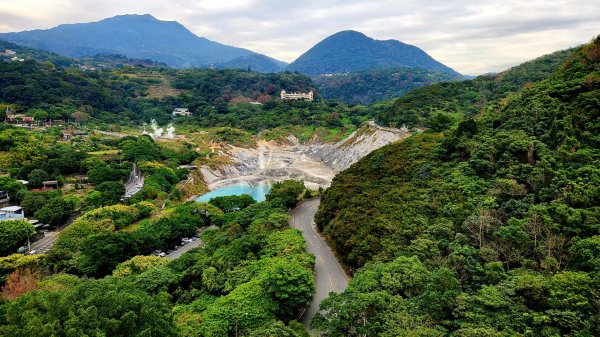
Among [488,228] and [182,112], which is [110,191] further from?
[182,112]

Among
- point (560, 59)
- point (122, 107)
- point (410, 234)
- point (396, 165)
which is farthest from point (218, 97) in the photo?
point (410, 234)

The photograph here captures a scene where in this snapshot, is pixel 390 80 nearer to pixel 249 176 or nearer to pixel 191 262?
pixel 249 176

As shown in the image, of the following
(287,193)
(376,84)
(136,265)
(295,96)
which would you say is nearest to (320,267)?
(136,265)

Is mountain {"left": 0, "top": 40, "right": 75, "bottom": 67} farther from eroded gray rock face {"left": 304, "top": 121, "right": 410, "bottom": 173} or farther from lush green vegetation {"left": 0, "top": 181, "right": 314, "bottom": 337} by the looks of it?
lush green vegetation {"left": 0, "top": 181, "right": 314, "bottom": 337}

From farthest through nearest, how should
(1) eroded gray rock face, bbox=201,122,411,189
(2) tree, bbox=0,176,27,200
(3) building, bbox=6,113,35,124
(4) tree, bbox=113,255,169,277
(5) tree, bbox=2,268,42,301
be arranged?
(3) building, bbox=6,113,35,124 < (1) eroded gray rock face, bbox=201,122,411,189 < (2) tree, bbox=0,176,27,200 < (4) tree, bbox=113,255,169,277 < (5) tree, bbox=2,268,42,301

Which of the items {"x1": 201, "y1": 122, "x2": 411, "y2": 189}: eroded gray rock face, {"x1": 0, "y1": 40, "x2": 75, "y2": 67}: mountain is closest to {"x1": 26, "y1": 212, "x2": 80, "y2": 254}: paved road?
{"x1": 201, "y1": 122, "x2": 411, "y2": 189}: eroded gray rock face

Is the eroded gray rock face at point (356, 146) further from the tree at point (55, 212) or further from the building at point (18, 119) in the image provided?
the building at point (18, 119)

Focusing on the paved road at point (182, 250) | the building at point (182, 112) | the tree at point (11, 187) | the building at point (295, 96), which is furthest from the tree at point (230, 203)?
the building at point (295, 96)
